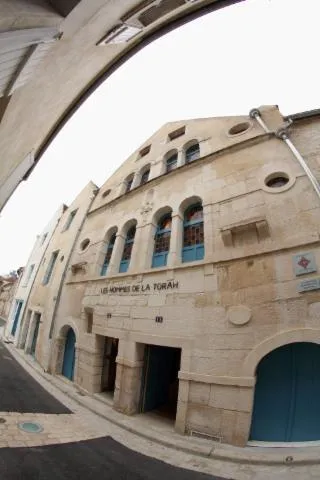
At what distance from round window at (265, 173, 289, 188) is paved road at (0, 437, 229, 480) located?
6465 mm

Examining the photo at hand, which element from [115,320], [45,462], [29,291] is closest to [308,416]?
[45,462]

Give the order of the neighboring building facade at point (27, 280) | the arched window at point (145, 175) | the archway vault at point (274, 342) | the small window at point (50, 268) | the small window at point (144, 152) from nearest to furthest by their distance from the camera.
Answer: the archway vault at point (274, 342)
the arched window at point (145, 175)
the small window at point (144, 152)
the small window at point (50, 268)
the neighboring building facade at point (27, 280)

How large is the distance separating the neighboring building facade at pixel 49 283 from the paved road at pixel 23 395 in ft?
5.99

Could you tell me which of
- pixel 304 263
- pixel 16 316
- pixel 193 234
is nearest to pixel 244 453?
pixel 304 263

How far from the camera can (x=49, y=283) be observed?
1300 cm

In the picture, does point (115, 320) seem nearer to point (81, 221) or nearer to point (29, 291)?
point (81, 221)

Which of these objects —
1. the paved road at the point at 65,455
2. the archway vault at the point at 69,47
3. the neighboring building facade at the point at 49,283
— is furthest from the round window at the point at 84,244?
the paved road at the point at 65,455

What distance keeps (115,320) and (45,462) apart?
→ 4.00 metres

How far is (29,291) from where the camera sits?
15.3m

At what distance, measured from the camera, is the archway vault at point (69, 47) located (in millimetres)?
2545

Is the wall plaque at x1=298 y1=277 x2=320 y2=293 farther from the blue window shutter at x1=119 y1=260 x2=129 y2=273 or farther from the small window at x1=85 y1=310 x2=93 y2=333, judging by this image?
the small window at x1=85 y1=310 x2=93 y2=333

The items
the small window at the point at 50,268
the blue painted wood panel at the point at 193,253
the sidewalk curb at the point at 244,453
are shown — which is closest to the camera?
the sidewalk curb at the point at 244,453

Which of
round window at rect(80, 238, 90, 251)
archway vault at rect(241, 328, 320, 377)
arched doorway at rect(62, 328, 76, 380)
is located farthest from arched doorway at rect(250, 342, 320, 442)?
round window at rect(80, 238, 90, 251)

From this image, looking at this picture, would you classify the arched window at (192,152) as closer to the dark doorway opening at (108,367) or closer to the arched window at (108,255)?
the arched window at (108,255)
